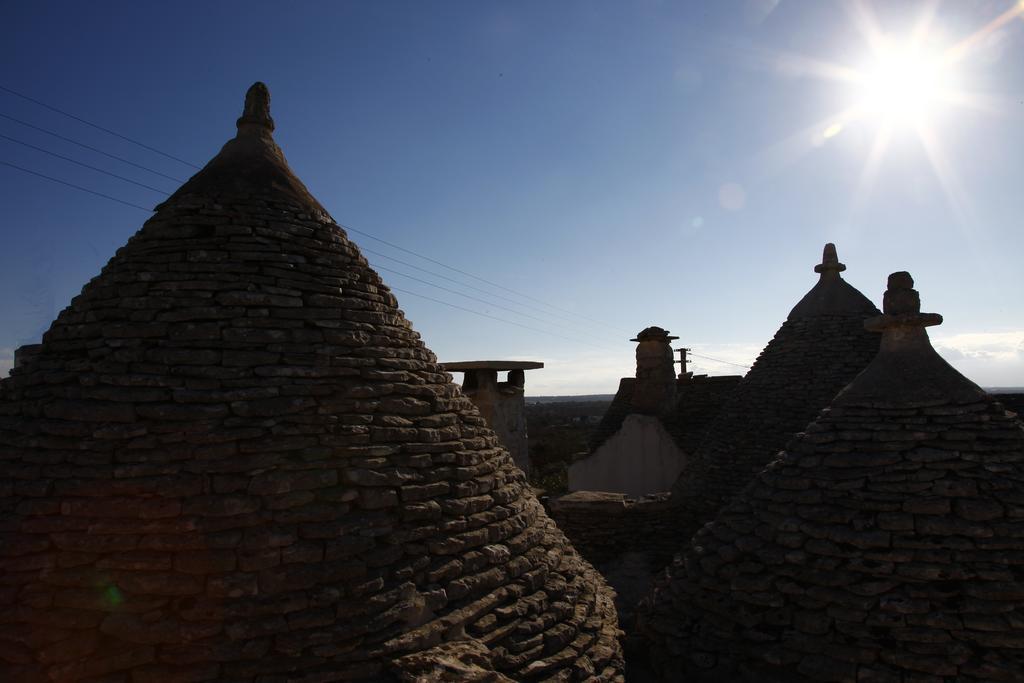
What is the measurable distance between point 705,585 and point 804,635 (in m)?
1.00

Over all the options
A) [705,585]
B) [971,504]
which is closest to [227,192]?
[705,585]

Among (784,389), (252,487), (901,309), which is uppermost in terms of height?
(901,309)

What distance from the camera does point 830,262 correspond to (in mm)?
10938

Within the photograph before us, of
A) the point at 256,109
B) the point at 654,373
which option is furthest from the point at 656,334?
the point at 256,109

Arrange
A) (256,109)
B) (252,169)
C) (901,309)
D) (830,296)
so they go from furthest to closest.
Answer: (830,296)
(901,309)
(256,109)
(252,169)

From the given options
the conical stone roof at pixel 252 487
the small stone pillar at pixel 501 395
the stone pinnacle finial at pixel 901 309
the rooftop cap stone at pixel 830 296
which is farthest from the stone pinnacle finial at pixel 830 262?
the conical stone roof at pixel 252 487

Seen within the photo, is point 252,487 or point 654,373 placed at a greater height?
point 654,373

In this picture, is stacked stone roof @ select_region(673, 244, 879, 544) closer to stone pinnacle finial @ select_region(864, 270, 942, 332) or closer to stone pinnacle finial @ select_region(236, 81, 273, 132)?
stone pinnacle finial @ select_region(864, 270, 942, 332)

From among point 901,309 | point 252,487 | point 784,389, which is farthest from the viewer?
point 784,389

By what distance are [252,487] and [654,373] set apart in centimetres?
1344

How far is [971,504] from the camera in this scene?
17.5 feet

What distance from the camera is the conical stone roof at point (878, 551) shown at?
16.5 ft

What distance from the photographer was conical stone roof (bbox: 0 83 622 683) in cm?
366

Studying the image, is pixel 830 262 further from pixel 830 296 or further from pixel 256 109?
pixel 256 109
